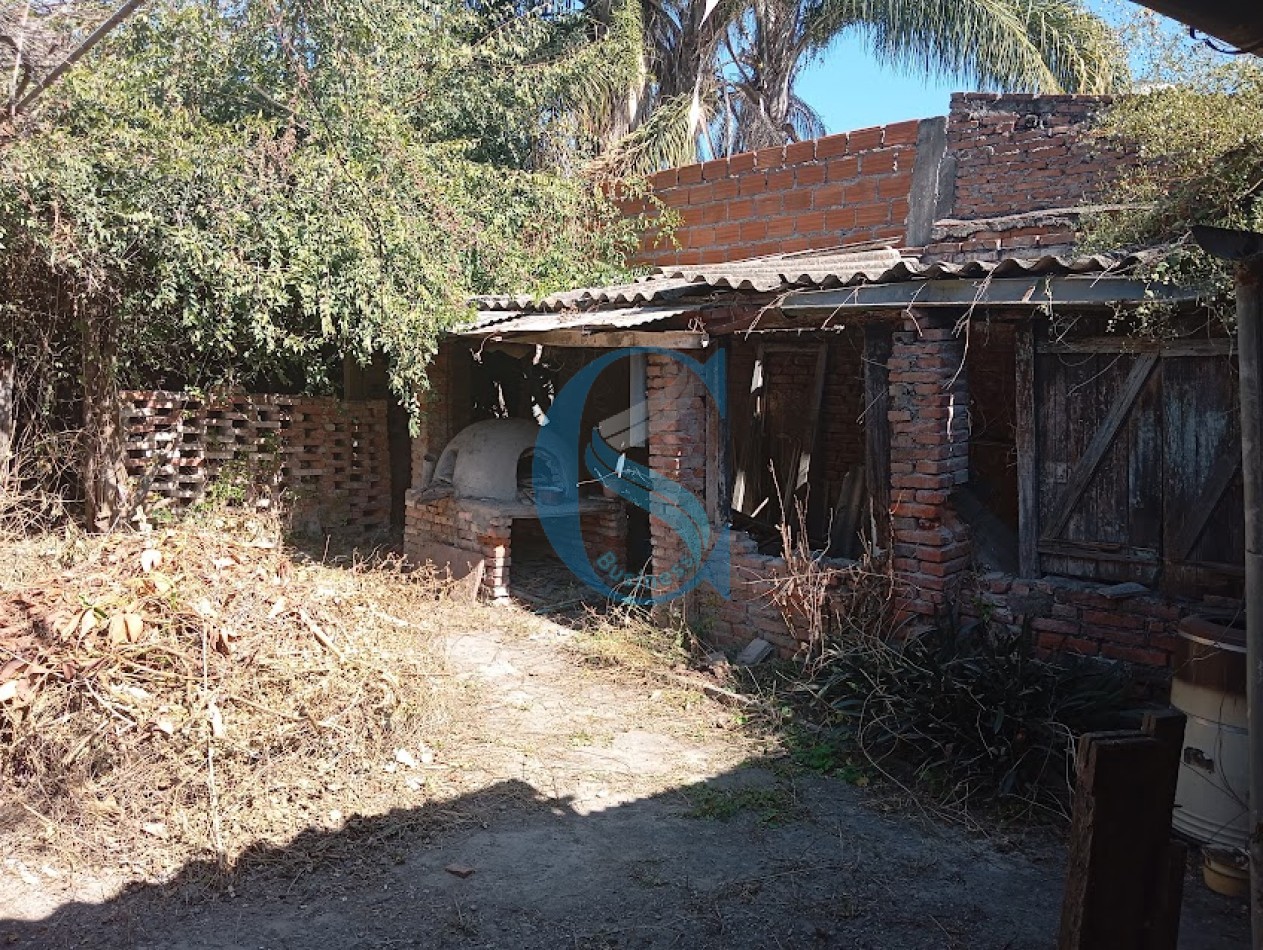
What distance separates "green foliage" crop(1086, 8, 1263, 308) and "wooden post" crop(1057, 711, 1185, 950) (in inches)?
143

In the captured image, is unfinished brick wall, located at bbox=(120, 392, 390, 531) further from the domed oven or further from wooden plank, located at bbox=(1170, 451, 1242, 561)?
wooden plank, located at bbox=(1170, 451, 1242, 561)

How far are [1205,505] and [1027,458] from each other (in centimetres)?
99

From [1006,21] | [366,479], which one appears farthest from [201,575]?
[1006,21]

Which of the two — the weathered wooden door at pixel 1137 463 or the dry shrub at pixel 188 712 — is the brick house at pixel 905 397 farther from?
the dry shrub at pixel 188 712

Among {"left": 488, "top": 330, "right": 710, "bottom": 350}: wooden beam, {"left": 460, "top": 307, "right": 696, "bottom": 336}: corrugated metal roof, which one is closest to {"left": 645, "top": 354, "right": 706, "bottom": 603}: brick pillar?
{"left": 488, "top": 330, "right": 710, "bottom": 350}: wooden beam

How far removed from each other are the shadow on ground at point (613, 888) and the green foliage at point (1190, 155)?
2.84 m

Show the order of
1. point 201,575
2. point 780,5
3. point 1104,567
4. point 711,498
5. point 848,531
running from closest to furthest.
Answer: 1. point 201,575
2. point 1104,567
3. point 711,498
4. point 848,531
5. point 780,5

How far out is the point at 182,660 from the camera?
479 centimetres

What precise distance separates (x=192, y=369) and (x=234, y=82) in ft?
10.5

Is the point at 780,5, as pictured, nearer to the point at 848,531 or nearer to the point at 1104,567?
the point at 848,531

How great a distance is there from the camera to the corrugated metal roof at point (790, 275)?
16.8ft

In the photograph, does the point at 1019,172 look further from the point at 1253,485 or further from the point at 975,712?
the point at 1253,485

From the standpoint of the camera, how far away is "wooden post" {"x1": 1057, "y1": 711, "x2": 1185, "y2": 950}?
164 centimetres

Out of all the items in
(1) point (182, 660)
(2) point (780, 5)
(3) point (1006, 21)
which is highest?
(2) point (780, 5)
